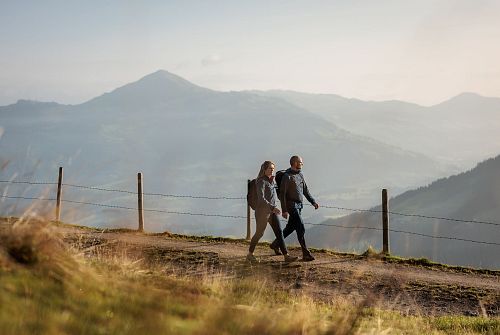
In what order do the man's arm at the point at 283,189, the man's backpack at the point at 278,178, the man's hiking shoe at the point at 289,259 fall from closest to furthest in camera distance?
1. the man's arm at the point at 283,189
2. the man's backpack at the point at 278,178
3. the man's hiking shoe at the point at 289,259

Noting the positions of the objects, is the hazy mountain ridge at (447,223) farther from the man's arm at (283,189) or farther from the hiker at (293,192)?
the man's arm at (283,189)

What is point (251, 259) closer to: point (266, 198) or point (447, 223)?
point (266, 198)

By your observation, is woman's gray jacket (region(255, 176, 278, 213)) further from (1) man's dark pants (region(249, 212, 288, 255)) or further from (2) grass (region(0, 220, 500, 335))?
(2) grass (region(0, 220, 500, 335))

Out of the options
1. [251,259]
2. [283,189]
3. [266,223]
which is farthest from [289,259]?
[283,189]

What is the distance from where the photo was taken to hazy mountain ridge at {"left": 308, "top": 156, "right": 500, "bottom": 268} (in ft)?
451

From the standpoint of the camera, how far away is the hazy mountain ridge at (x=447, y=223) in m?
138

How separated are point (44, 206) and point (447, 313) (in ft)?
23.6

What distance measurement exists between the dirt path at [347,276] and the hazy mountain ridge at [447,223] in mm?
119101

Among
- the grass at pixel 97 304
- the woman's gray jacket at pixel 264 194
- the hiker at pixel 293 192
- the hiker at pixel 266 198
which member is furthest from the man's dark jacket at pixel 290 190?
the grass at pixel 97 304

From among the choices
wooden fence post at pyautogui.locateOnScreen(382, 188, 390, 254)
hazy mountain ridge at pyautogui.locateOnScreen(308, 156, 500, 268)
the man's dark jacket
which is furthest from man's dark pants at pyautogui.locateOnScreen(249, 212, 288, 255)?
hazy mountain ridge at pyautogui.locateOnScreen(308, 156, 500, 268)

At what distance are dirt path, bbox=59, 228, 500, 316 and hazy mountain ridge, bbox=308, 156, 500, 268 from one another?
119 meters

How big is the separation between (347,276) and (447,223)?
6225 inches

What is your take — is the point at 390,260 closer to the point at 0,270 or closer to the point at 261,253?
the point at 261,253

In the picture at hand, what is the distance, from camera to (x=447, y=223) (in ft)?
528
